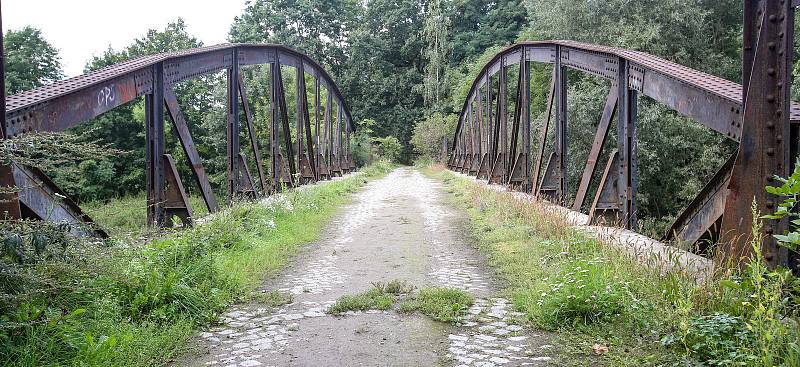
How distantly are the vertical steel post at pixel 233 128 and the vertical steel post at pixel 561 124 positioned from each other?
592 centimetres

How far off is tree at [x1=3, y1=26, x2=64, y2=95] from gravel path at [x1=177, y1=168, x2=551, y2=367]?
27.4 meters

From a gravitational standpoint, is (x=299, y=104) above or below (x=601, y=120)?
above

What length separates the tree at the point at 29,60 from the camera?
29.2 m

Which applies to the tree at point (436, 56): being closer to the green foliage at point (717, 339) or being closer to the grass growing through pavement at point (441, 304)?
the grass growing through pavement at point (441, 304)

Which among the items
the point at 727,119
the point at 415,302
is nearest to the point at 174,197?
the point at 415,302

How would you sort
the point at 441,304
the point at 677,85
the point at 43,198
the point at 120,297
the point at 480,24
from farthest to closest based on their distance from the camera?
1. the point at 480,24
2. the point at 677,85
3. the point at 441,304
4. the point at 43,198
5. the point at 120,297

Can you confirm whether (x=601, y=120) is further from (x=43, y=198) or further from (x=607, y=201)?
(x=43, y=198)

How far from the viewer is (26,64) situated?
3025cm

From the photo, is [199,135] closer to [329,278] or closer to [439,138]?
[439,138]

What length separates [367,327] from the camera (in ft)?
15.8

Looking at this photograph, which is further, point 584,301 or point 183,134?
point 183,134

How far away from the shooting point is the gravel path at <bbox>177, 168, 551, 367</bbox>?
410 cm

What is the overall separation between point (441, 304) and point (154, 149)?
4.71 metres

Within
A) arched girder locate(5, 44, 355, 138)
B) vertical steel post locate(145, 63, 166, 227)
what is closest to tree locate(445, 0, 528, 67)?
arched girder locate(5, 44, 355, 138)
